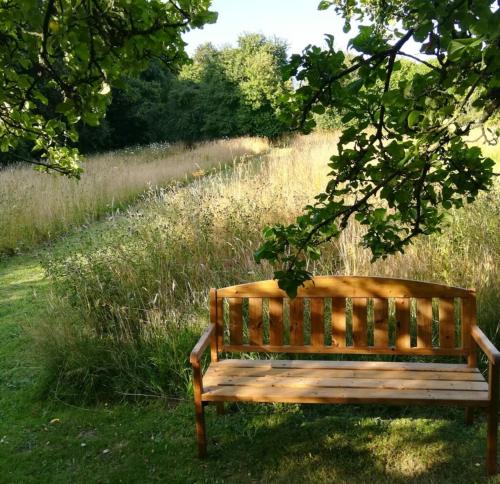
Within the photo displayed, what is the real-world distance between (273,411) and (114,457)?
41.4 inches

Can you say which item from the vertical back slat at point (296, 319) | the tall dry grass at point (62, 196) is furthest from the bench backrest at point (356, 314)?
the tall dry grass at point (62, 196)

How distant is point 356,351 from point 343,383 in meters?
0.38

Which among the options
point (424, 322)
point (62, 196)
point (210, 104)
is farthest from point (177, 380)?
point (210, 104)

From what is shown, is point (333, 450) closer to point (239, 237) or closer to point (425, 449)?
point (425, 449)

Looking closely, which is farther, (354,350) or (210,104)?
(210,104)

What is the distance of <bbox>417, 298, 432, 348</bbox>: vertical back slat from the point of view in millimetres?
3432

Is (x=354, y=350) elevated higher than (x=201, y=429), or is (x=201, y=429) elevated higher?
(x=354, y=350)

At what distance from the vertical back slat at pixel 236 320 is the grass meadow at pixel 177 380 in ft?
1.70

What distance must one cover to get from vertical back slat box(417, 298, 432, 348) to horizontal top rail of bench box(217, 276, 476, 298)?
67mm

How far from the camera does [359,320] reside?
351 centimetres

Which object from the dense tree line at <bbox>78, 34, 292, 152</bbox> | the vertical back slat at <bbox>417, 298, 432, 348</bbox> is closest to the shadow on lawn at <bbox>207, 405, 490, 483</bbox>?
the vertical back slat at <bbox>417, 298, 432, 348</bbox>

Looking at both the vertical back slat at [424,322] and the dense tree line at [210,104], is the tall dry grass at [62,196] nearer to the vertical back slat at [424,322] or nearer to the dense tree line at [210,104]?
the vertical back slat at [424,322]

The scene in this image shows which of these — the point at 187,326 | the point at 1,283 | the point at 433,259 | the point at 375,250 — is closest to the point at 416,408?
the point at 433,259

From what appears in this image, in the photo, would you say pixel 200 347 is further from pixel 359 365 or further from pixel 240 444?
pixel 359 365
